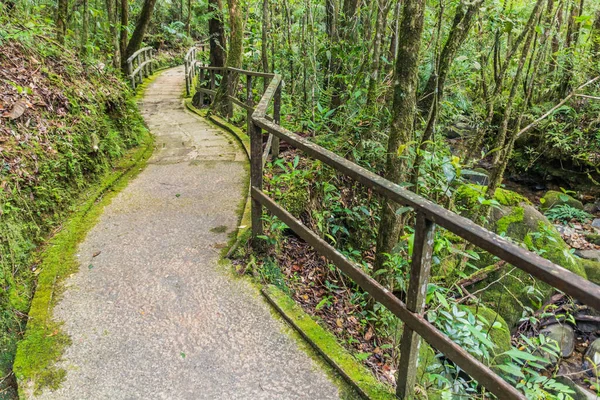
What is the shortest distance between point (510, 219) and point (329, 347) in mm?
4602

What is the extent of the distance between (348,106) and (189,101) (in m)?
7.61

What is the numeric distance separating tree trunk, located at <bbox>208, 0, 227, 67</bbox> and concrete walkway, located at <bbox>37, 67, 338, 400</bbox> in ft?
24.1

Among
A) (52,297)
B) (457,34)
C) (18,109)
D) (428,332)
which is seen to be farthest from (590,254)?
(18,109)

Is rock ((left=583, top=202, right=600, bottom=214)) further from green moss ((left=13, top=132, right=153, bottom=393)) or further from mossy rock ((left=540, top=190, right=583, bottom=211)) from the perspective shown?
green moss ((left=13, top=132, right=153, bottom=393))

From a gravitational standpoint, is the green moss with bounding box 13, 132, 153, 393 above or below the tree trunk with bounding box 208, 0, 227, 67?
below

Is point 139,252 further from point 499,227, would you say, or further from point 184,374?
point 499,227

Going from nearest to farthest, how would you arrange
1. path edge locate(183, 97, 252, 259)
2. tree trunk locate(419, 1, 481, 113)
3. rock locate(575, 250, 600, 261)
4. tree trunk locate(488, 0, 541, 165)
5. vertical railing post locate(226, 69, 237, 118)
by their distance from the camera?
1. tree trunk locate(419, 1, 481, 113)
2. path edge locate(183, 97, 252, 259)
3. tree trunk locate(488, 0, 541, 165)
4. rock locate(575, 250, 600, 261)
5. vertical railing post locate(226, 69, 237, 118)

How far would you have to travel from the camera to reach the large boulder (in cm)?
528

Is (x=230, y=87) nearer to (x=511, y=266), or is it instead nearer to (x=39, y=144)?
(x=39, y=144)

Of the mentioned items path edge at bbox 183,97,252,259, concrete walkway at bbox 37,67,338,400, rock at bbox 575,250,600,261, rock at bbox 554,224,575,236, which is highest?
path edge at bbox 183,97,252,259

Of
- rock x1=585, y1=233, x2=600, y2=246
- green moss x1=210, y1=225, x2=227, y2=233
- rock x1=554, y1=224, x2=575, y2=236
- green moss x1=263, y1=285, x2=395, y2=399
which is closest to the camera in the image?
green moss x1=263, y1=285, x2=395, y2=399

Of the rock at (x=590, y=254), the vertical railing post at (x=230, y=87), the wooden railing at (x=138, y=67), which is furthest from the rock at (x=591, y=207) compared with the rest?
the wooden railing at (x=138, y=67)

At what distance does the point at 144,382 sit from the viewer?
2352 millimetres

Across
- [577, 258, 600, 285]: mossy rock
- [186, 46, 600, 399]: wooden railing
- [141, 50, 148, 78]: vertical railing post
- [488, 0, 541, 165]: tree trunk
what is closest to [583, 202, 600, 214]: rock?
[577, 258, 600, 285]: mossy rock
